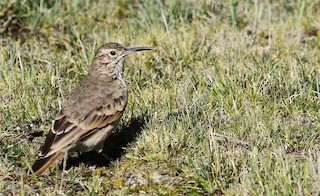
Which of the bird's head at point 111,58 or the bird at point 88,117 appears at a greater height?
the bird's head at point 111,58

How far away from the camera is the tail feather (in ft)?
21.0

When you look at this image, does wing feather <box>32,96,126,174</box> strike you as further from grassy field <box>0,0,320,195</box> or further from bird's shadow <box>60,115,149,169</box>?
bird's shadow <box>60,115,149,169</box>

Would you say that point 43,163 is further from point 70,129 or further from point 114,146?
point 114,146

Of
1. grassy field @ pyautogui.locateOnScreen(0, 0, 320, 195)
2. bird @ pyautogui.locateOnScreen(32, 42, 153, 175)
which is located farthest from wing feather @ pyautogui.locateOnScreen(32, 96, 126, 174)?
grassy field @ pyautogui.locateOnScreen(0, 0, 320, 195)

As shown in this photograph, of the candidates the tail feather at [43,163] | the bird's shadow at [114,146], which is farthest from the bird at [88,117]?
the bird's shadow at [114,146]

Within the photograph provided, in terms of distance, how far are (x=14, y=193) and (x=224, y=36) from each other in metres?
4.19

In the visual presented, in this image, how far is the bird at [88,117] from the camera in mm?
6539

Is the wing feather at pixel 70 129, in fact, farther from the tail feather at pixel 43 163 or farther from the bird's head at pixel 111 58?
the bird's head at pixel 111 58

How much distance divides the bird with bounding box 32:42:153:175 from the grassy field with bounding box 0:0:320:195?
269 mm

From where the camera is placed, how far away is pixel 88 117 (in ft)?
22.4

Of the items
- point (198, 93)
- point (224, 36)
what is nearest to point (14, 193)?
point (198, 93)

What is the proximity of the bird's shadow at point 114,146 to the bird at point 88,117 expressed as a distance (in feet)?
0.62

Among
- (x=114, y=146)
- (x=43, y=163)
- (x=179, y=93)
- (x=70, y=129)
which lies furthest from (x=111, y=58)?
(x=43, y=163)

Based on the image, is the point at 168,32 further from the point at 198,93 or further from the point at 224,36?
the point at 198,93
